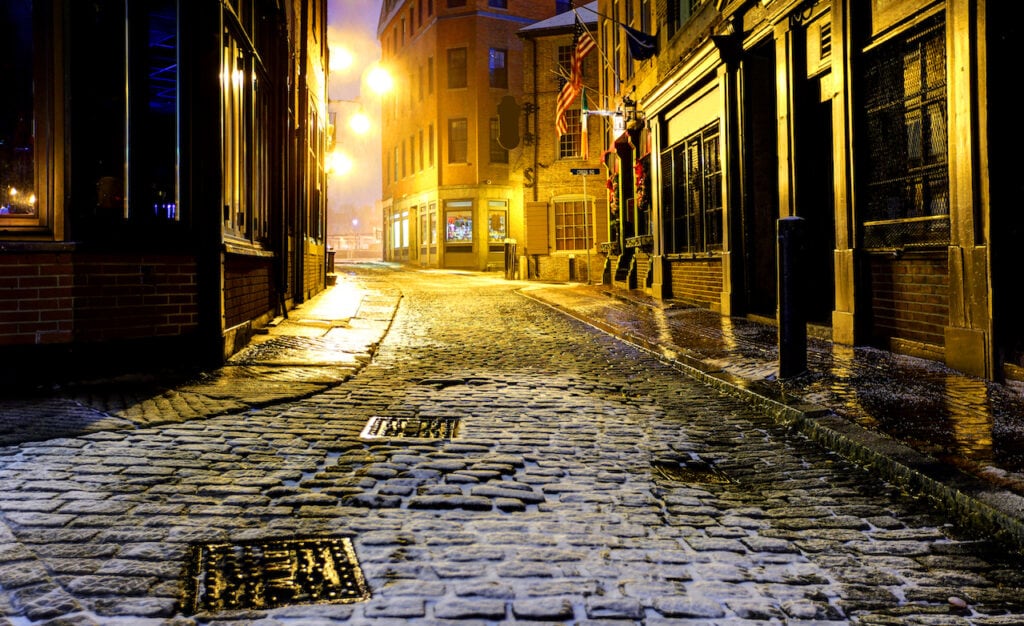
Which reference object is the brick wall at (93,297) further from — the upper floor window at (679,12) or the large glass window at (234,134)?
the upper floor window at (679,12)

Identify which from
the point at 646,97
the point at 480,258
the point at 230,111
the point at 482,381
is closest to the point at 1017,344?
the point at 482,381

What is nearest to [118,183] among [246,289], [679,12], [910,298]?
[246,289]

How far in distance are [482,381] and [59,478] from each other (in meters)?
3.68

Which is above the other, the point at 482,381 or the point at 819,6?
the point at 819,6

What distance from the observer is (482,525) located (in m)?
3.00

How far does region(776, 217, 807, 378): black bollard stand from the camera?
5.96 meters

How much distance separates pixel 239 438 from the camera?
174 inches

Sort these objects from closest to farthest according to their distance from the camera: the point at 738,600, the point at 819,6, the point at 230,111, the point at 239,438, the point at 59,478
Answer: the point at 738,600, the point at 59,478, the point at 239,438, the point at 230,111, the point at 819,6

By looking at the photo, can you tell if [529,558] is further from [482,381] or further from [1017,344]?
[1017,344]

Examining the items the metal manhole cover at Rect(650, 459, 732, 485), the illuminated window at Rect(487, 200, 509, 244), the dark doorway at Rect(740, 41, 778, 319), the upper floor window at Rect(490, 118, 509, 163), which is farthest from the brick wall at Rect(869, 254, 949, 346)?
the upper floor window at Rect(490, 118, 509, 163)

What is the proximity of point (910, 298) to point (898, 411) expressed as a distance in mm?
3098

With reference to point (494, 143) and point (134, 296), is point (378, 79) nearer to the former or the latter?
point (134, 296)

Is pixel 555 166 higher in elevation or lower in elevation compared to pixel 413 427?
higher

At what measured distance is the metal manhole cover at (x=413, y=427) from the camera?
4.57 metres
